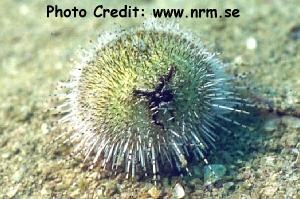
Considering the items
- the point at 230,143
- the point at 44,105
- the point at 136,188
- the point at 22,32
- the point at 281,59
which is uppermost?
the point at 22,32

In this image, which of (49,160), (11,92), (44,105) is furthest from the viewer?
(11,92)

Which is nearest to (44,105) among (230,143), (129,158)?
(129,158)

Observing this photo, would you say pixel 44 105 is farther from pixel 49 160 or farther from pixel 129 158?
pixel 129 158

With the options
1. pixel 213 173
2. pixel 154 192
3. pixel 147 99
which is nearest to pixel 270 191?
pixel 213 173

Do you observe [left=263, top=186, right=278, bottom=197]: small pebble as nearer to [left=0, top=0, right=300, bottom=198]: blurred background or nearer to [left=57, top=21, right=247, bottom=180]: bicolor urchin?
[left=0, top=0, right=300, bottom=198]: blurred background

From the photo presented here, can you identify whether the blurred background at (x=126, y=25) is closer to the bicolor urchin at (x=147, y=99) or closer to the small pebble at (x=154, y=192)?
the small pebble at (x=154, y=192)

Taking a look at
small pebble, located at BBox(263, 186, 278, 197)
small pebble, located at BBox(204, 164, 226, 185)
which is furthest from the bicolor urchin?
small pebble, located at BBox(263, 186, 278, 197)

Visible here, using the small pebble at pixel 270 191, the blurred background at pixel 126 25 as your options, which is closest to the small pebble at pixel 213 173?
the blurred background at pixel 126 25
